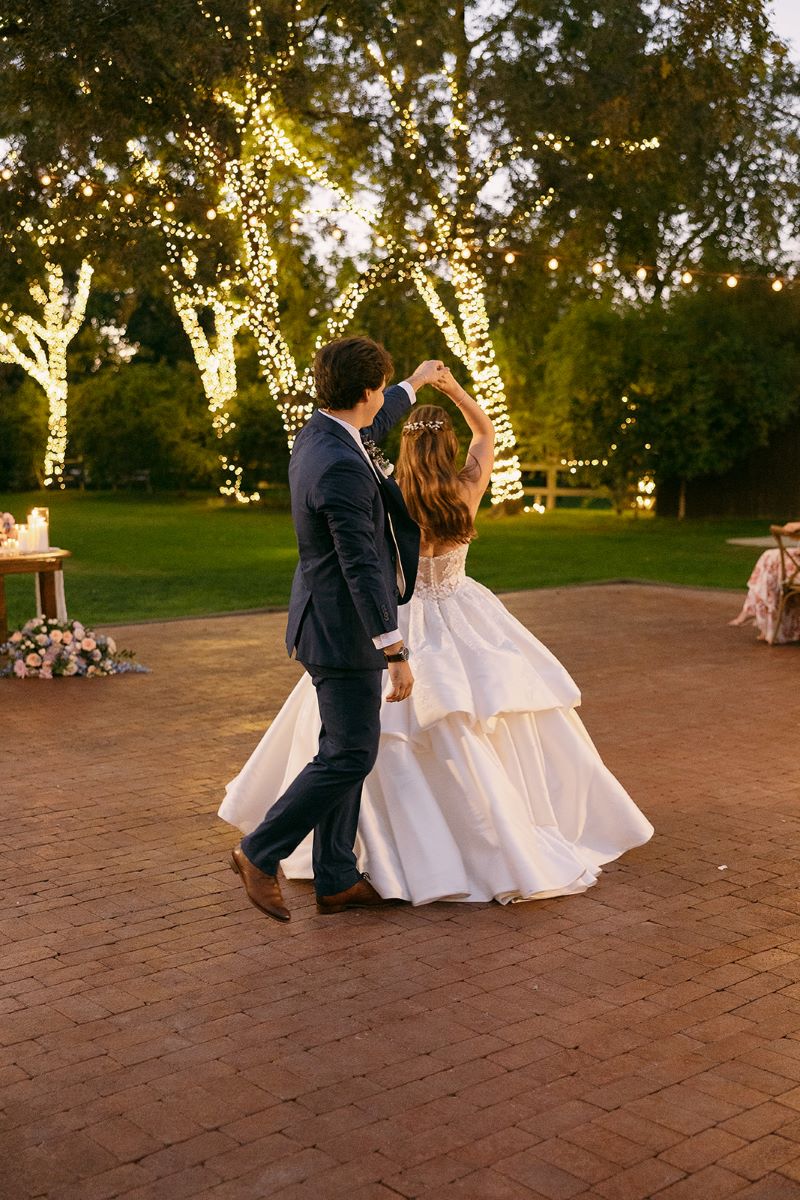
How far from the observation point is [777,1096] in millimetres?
3570

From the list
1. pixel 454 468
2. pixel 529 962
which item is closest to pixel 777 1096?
pixel 529 962

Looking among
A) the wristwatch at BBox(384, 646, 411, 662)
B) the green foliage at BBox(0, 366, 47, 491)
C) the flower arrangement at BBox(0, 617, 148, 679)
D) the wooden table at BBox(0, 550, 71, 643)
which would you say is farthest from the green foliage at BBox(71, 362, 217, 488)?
the wristwatch at BBox(384, 646, 411, 662)

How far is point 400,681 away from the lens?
4.62m

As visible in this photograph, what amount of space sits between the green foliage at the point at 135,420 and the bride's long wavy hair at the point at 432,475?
114ft

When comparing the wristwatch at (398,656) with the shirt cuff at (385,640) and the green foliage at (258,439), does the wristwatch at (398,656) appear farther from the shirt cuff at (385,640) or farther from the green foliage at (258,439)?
the green foliage at (258,439)

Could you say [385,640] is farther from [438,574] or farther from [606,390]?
[606,390]

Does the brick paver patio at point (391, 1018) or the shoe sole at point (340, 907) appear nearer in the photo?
the brick paver patio at point (391, 1018)

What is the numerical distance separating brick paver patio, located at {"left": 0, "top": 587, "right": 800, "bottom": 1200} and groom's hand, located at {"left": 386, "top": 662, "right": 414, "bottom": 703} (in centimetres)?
85

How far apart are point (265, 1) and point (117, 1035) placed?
17.9m

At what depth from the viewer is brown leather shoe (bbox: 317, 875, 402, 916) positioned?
16.5 feet

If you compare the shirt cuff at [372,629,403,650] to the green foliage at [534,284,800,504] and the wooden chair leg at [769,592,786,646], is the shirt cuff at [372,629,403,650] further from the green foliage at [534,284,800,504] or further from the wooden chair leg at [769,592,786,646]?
the green foliage at [534,284,800,504]

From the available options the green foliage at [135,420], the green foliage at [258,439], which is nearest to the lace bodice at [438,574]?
the green foliage at [258,439]

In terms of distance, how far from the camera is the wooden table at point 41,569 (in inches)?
412

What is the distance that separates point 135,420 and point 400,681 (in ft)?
127
